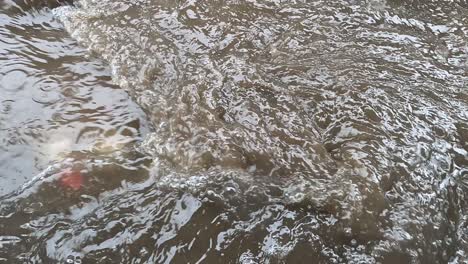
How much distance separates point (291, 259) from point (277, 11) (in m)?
1.78

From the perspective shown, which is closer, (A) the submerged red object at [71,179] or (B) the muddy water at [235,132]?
(B) the muddy water at [235,132]

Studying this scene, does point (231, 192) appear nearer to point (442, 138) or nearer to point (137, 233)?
point (137, 233)

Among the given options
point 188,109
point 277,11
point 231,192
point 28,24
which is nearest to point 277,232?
point 231,192

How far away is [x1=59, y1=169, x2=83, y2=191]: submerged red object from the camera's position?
85.0 inches

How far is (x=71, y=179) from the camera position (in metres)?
2.18

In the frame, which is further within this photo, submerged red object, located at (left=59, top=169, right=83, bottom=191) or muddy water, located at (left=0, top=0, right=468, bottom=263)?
submerged red object, located at (left=59, top=169, right=83, bottom=191)

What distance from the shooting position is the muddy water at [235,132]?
2.00 meters

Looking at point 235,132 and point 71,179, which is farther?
point 235,132

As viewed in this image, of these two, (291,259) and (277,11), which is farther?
(277,11)

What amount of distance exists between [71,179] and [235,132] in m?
0.80

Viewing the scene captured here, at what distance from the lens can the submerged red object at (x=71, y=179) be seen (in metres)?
2.16

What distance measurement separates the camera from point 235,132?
94.4 inches

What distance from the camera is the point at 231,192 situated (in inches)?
84.9

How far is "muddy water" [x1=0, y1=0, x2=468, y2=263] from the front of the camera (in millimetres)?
2002
